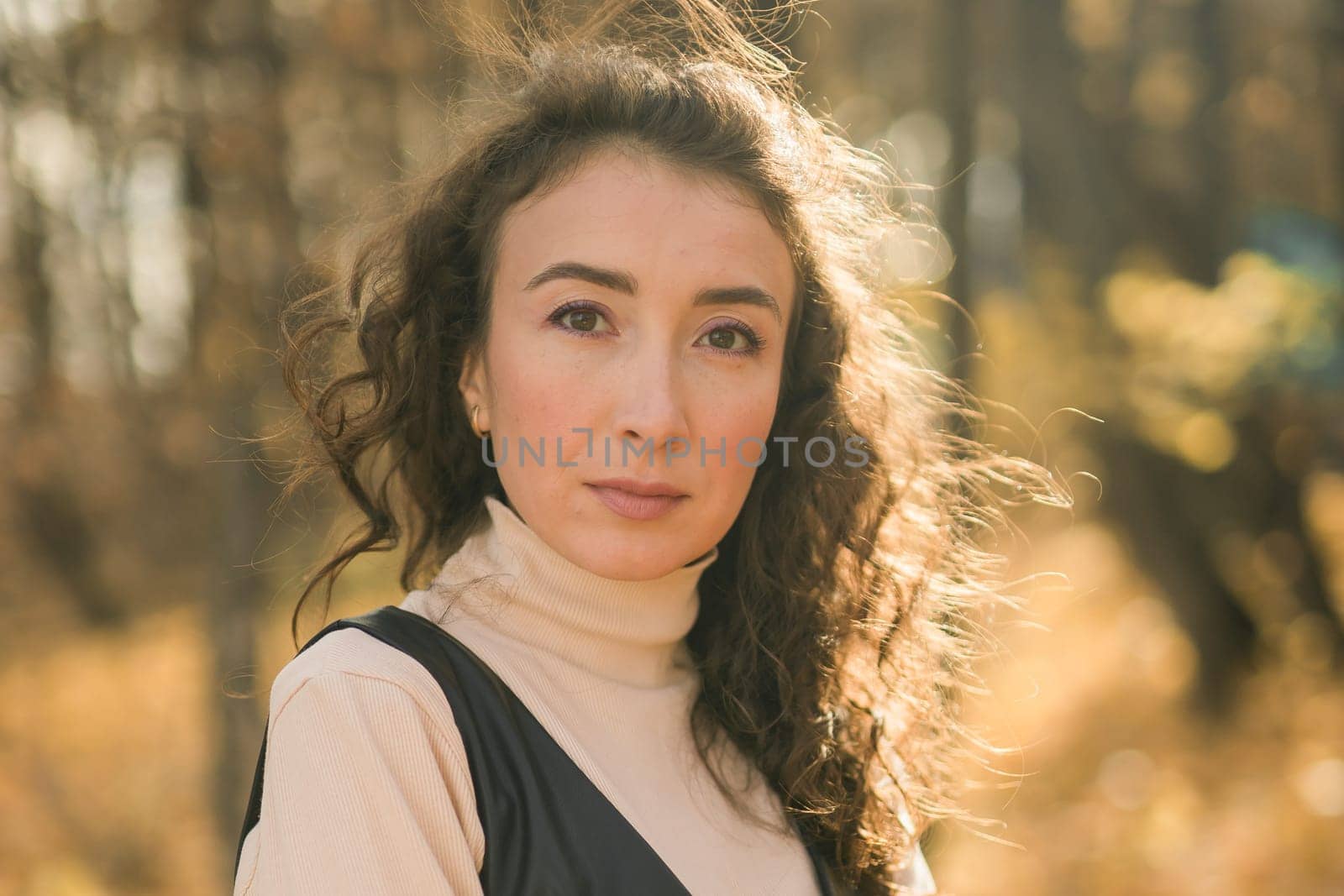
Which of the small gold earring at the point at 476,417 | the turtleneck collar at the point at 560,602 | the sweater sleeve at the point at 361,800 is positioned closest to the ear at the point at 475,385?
the small gold earring at the point at 476,417

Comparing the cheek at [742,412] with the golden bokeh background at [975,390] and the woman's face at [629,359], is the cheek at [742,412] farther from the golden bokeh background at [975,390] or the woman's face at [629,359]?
the golden bokeh background at [975,390]

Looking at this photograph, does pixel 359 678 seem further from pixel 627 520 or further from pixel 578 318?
pixel 578 318

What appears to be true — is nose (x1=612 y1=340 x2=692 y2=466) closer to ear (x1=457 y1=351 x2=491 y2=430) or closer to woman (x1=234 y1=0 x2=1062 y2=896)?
woman (x1=234 y1=0 x2=1062 y2=896)

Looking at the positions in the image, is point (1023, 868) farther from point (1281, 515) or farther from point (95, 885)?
point (95, 885)

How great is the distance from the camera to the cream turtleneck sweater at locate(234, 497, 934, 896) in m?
1.37

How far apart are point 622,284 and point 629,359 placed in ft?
0.33

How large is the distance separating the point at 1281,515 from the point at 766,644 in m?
5.18

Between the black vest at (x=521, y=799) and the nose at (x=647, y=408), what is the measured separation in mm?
336

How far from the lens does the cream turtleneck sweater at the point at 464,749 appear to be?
137 centimetres

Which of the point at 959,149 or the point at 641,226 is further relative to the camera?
the point at 959,149

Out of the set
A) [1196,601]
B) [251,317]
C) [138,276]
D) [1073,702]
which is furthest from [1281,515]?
[138,276]

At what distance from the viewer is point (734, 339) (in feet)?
5.78

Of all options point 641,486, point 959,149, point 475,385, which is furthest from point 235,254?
point 641,486

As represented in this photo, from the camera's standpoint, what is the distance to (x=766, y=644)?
6.72 feet
